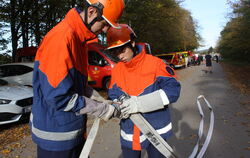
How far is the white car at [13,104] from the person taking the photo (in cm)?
534

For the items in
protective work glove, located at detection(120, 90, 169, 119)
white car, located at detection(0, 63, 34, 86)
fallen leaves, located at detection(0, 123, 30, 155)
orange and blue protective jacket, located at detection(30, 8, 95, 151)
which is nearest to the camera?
orange and blue protective jacket, located at detection(30, 8, 95, 151)

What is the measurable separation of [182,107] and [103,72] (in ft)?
14.7

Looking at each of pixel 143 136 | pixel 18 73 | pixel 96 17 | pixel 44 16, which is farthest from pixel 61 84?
pixel 44 16

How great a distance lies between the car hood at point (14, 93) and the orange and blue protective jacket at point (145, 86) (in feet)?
14.7

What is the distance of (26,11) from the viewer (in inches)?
562

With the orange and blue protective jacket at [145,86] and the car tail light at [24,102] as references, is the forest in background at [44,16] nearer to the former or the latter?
the car tail light at [24,102]

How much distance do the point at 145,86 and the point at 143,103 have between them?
0.22m

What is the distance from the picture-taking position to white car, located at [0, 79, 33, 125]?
5344 mm

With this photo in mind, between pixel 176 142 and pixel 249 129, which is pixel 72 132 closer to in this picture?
pixel 176 142

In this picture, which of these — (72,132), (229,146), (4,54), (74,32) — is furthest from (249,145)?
(4,54)

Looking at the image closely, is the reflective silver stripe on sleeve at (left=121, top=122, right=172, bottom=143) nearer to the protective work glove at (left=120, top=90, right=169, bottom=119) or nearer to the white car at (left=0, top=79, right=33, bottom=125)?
the protective work glove at (left=120, top=90, right=169, bottom=119)

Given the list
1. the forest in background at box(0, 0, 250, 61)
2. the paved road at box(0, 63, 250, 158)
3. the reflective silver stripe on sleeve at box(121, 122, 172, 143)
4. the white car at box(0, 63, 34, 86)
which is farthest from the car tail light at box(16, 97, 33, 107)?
the reflective silver stripe on sleeve at box(121, 122, 172, 143)

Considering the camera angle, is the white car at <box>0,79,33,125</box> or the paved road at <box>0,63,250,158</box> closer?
the paved road at <box>0,63,250,158</box>

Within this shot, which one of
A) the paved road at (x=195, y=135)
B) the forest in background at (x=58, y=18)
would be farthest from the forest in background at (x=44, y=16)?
the paved road at (x=195, y=135)
